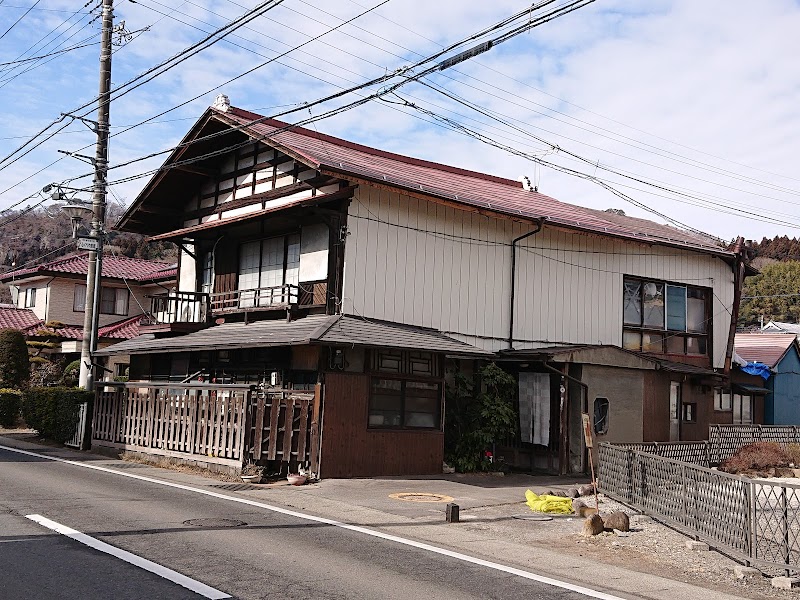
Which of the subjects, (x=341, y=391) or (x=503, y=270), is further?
(x=503, y=270)

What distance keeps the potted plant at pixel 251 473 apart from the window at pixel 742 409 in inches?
815

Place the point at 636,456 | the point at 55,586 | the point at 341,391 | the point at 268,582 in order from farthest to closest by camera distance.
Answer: the point at 341,391 < the point at 636,456 < the point at 268,582 < the point at 55,586

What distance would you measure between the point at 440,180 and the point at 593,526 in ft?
42.7

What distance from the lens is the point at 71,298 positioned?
3841 centimetres

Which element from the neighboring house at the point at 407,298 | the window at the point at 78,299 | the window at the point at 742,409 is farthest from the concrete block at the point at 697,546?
the window at the point at 78,299

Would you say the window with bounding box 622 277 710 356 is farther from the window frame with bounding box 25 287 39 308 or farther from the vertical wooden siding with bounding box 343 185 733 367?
the window frame with bounding box 25 287 39 308

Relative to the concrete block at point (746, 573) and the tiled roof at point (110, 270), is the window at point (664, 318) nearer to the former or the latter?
the concrete block at point (746, 573)

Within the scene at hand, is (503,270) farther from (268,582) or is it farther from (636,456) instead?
(268,582)

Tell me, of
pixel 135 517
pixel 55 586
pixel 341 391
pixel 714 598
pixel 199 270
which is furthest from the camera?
pixel 199 270

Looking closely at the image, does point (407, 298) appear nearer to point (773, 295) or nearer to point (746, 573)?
point (746, 573)

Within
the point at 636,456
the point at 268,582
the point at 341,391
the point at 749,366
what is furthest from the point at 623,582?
the point at 749,366

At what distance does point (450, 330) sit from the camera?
778 inches

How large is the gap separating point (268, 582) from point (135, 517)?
3907 mm

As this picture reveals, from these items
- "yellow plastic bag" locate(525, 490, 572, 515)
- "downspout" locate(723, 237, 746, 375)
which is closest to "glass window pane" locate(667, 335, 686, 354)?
"downspout" locate(723, 237, 746, 375)
